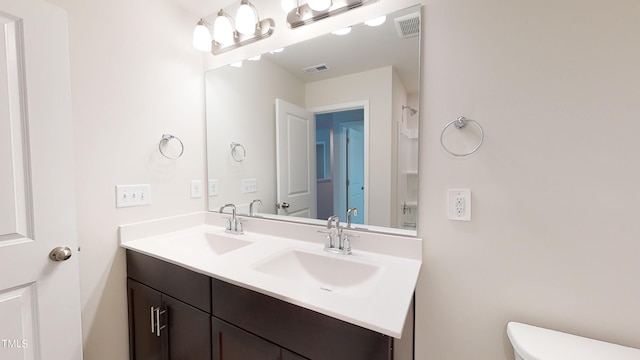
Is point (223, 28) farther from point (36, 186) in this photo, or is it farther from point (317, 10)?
point (36, 186)

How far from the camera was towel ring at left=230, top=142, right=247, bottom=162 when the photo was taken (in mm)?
1704

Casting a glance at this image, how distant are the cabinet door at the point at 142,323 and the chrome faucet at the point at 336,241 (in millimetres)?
866

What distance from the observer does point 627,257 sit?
0.77 metres

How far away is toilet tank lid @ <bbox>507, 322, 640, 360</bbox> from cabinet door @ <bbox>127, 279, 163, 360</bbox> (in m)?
1.49

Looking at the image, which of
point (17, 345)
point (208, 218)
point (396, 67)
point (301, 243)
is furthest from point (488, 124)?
point (17, 345)

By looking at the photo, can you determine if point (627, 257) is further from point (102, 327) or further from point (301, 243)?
point (102, 327)

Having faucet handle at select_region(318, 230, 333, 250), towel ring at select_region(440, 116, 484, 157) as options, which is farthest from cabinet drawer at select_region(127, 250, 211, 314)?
towel ring at select_region(440, 116, 484, 157)

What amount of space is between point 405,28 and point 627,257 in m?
1.13

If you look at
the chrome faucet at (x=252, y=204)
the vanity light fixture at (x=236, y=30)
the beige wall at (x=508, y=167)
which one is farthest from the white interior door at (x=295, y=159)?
the beige wall at (x=508, y=167)

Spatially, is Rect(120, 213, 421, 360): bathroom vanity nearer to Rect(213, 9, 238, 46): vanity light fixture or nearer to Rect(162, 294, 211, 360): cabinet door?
Rect(162, 294, 211, 360): cabinet door

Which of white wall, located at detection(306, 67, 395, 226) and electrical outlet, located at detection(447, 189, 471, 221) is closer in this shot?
electrical outlet, located at detection(447, 189, 471, 221)

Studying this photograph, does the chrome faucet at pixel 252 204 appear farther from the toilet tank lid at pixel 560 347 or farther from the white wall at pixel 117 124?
the toilet tank lid at pixel 560 347

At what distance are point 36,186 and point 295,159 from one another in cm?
113

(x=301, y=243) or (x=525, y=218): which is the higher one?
(x=525, y=218)
